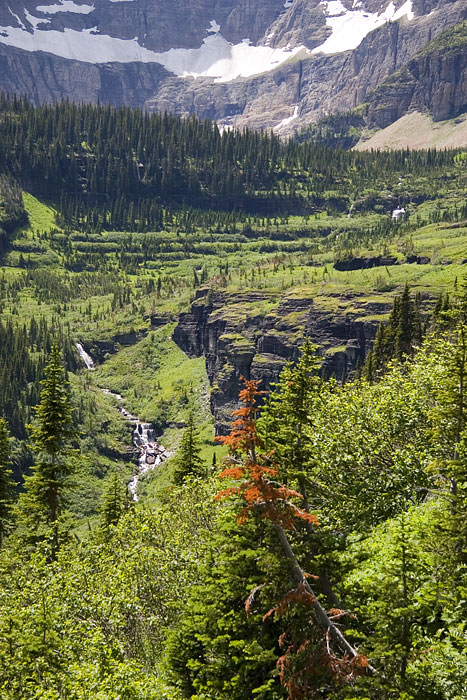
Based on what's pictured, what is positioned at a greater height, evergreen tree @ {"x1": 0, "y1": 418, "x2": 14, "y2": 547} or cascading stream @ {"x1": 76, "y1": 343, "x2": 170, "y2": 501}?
evergreen tree @ {"x1": 0, "y1": 418, "x2": 14, "y2": 547}

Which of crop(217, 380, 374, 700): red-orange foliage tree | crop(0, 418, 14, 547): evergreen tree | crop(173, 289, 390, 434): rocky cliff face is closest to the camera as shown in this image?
crop(217, 380, 374, 700): red-orange foliage tree

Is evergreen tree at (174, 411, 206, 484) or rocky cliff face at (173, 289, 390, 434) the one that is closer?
evergreen tree at (174, 411, 206, 484)

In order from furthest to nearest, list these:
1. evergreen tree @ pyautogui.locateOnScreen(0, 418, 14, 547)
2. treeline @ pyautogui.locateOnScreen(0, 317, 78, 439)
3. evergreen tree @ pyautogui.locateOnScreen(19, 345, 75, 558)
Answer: treeline @ pyautogui.locateOnScreen(0, 317, 78, 439), evergreen tree @ pyautogui.locateOnScreen(0, 418, 14, 547), evergreen tree @ pyautogui.locateOnScreen(19, 345, 75, 558)

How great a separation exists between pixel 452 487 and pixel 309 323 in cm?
12607

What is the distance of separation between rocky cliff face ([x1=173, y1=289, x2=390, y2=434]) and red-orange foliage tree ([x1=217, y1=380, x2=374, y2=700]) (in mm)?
117079

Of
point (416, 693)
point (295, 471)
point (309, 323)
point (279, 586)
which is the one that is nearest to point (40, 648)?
point (279, 586)

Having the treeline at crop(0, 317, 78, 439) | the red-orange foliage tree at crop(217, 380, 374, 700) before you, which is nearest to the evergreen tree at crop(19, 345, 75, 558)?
the red-orange foliage tree at crop(217, 380, 374, 700)

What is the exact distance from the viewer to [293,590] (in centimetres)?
2147

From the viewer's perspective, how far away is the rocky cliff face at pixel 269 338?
5576 inches

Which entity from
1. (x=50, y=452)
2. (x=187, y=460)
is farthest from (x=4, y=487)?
(x=187, y=460)

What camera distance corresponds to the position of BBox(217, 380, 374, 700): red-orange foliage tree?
805 inches

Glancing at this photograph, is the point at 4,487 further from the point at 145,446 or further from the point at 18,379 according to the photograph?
the point at 18,379

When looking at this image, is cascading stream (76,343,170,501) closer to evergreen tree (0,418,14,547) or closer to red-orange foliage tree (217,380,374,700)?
evergreen tree (0,418,14,547)

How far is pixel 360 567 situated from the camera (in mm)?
26859
